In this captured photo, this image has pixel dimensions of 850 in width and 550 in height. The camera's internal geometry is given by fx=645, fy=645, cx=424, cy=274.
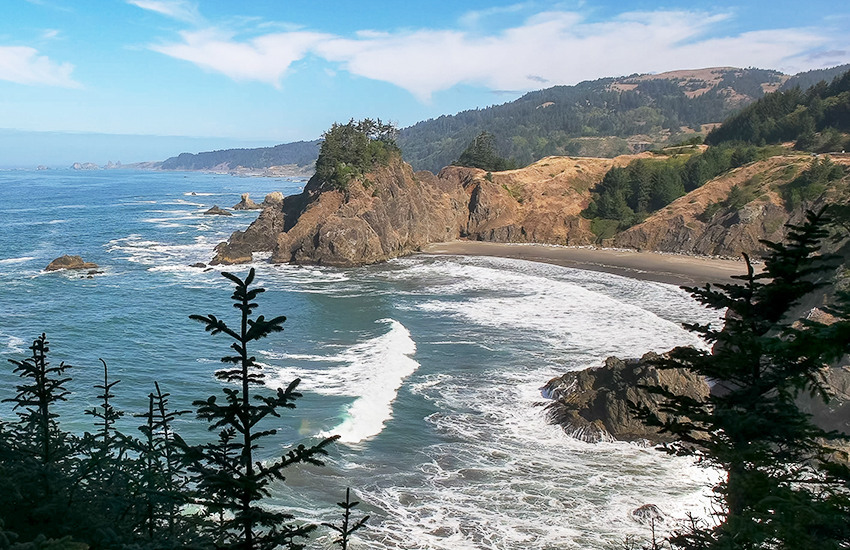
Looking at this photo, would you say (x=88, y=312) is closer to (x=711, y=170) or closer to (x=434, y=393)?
(x=434, y=393)

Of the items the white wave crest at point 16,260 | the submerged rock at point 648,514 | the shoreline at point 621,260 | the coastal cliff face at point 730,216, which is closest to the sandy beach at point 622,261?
the shoreline at point 621,260

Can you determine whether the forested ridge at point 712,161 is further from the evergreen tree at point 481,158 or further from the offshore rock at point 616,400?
the offshore rock at point 616,400

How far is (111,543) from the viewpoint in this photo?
7148mm

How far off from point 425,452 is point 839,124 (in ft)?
251

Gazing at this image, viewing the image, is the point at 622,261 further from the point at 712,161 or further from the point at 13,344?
the point at 13,344

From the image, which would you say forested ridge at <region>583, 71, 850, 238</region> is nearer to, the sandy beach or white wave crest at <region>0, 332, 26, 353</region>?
the sandy beach

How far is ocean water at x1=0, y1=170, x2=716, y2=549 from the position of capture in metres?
18.8

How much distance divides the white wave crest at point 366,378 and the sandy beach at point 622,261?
2572 centimetres

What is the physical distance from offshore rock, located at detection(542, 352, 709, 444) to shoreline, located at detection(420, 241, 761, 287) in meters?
25.6

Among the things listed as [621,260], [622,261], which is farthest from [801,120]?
[622,261]

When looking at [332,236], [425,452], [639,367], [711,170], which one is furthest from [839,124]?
[425,452]

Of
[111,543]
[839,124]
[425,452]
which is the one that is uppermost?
[839,124]

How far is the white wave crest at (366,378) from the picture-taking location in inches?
974

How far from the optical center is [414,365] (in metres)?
31.4
